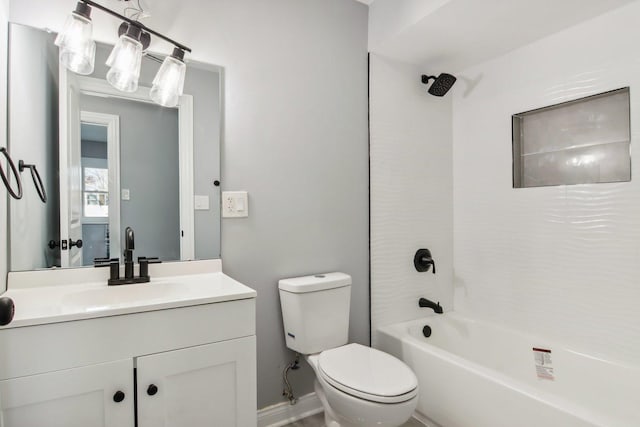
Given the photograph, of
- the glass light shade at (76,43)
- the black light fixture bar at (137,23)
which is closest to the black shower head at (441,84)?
the black light fixture bar at (137,23)

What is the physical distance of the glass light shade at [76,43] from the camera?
128 cm

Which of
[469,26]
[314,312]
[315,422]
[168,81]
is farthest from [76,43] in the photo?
[315,422]

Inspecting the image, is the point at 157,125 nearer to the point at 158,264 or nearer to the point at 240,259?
the point at 158,264

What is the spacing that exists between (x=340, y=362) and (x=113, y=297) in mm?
1005

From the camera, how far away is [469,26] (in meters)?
1.79

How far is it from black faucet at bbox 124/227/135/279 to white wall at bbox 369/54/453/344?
4.35ft

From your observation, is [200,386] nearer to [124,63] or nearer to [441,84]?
[124,63]

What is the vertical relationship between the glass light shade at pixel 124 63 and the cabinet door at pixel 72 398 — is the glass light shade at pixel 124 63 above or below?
above

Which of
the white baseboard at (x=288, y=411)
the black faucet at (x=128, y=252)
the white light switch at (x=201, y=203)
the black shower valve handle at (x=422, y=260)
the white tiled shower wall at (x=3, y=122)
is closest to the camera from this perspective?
the white tiled shower wall at (x=3, y=122)

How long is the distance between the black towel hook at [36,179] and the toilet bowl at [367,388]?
4.42 ft

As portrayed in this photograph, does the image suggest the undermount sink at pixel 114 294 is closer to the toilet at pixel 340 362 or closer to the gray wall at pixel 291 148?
the gray wall at pixel 291 148

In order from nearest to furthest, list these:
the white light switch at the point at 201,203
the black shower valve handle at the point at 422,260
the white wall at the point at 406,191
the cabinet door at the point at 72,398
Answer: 1. the cabinet door at the point at 72,398
2. the white light switch at the point at 201,203
3. the white wall at the point at 406,191
4. the black shower valve handle at the point at 422,260

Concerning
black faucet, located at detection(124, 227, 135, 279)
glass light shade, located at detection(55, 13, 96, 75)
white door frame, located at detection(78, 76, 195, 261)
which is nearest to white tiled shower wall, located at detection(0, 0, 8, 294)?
glass light shade, located at detection(55, 13, 96, 75)

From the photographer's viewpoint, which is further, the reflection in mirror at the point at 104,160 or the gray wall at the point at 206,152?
the gray wall at the point at 206,152
